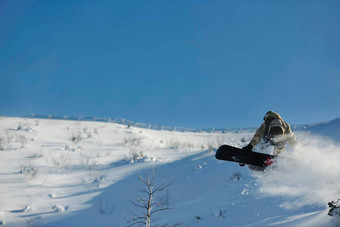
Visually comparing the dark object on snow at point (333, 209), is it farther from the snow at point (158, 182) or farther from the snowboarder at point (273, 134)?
the snowboarder at point (273, 134)

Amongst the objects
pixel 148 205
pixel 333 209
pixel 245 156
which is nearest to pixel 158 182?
pixel 148 205

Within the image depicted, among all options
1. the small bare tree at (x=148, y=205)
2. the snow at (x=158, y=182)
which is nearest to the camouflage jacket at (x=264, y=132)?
the snow at (x=158, y=182)

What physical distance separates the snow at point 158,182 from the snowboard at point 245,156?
0.26 metres

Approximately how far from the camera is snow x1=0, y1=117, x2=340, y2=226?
4953 mm

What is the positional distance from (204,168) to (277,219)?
15.4ft

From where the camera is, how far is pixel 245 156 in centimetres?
431

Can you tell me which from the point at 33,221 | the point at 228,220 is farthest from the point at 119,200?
the point at 228,220

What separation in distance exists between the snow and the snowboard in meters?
0.26

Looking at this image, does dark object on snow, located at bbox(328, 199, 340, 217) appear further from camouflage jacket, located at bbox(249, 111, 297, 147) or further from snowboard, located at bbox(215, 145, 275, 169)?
camouflage jacket, located at bbox(249, 111, 297, 147)

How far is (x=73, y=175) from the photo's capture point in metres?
11.2

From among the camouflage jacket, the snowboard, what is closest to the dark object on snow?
the snowboard

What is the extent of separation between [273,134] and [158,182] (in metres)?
6.32

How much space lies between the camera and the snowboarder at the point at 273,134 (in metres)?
4.27

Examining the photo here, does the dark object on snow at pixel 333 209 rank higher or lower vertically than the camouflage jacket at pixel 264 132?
lower
